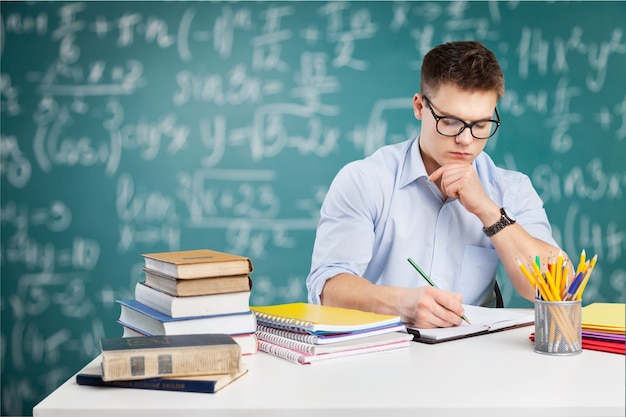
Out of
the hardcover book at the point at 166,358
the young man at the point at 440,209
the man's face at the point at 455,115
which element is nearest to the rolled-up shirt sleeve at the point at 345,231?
the young man at the point at 440,209

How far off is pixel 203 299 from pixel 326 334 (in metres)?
0.24

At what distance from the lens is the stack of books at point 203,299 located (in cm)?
137

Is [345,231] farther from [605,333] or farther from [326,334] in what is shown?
[605,333]

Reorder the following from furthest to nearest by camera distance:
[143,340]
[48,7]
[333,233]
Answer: [48,7], [333,233], [143,340]

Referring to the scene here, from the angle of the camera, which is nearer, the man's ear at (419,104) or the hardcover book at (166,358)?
the hardcover book at (166,358)

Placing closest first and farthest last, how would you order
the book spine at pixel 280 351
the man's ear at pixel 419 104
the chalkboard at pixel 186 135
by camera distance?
the book spine at pixel 280 351, the man's ear at pixel 419 104, the chalkboard at pixel 186 135

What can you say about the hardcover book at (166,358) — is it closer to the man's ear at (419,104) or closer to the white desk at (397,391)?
the white desk at (397,391)

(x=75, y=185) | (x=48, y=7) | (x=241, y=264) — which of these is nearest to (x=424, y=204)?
(x=241, y=264)

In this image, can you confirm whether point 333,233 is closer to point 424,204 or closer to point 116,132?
→ point 424,204

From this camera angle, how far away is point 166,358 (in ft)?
3.84

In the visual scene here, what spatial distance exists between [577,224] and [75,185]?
2423 mm

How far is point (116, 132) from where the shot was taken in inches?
141

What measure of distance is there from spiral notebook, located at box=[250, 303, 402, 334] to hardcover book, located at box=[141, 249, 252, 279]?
0.45 ft

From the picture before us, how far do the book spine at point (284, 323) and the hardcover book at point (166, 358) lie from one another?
202 millimetres
